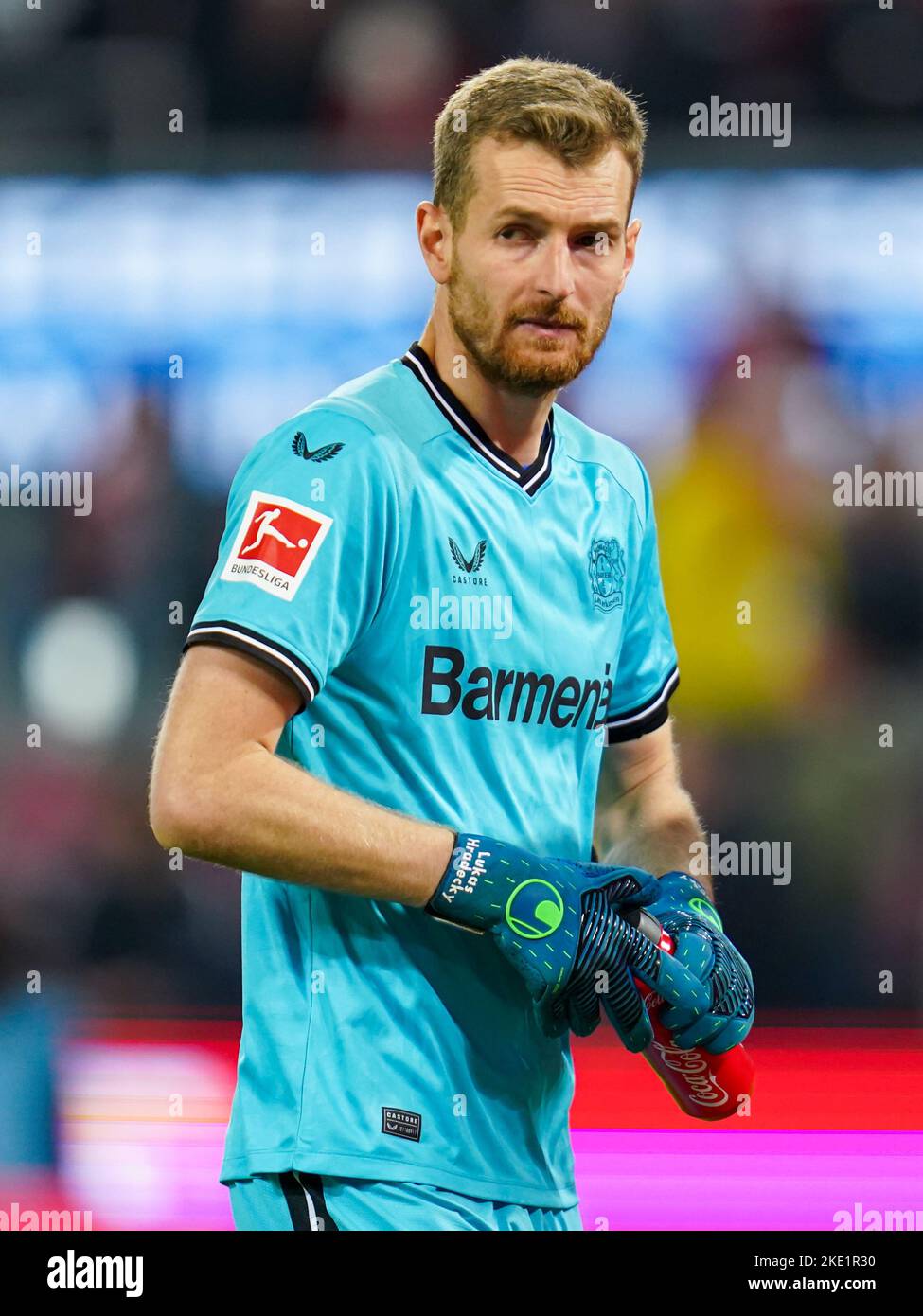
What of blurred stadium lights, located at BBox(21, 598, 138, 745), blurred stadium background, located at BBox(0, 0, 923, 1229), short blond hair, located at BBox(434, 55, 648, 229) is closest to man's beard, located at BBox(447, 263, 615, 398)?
short blond hair, located at BBox(434, 55, 648, 229)

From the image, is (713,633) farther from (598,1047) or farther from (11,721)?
(11,721)

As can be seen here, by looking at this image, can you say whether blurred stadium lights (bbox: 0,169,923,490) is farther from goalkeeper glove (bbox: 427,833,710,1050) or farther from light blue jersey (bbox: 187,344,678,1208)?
goalkeeper glove (bbox: 427,833,710,1050)

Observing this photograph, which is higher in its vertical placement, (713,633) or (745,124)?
(745,124)

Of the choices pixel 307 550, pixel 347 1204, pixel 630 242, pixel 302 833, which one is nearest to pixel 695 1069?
pixel 347 1204

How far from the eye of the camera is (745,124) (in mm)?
4262

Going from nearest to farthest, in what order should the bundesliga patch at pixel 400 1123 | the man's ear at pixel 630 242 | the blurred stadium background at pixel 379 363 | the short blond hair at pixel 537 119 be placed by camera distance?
the bundesliga patch at pixel 400 1123 → the short blond hair at pixel 537 119 → the man's ear at pixel 630 242 → the blurred stadium background at pixel 379 363

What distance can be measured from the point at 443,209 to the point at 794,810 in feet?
8.71

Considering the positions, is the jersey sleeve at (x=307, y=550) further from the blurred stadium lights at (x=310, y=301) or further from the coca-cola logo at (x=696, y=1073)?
the blurred stadium lights at (x=310, y=301)

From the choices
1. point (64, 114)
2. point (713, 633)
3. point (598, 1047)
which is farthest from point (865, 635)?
point (64, 114)

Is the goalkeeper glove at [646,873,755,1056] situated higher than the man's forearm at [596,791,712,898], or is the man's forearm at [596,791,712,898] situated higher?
the man's forearm at [596,791,712,898]

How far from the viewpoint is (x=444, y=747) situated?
1733mm

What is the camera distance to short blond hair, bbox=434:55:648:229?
5.96ft

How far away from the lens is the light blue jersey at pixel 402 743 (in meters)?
1.66

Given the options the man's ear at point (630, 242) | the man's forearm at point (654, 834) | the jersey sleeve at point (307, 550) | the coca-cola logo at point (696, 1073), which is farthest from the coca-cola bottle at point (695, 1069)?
the man's ear at point (630, 242)
